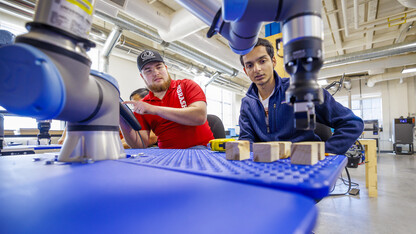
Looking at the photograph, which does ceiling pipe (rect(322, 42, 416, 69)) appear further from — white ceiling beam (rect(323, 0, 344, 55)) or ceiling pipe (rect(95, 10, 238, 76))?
ceiling pipe (rect(95, 10, 238, 76))

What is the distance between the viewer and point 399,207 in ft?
5.73

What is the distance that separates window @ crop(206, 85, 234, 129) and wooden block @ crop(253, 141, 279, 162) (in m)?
6.72

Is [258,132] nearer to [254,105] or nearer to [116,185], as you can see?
[254,105]

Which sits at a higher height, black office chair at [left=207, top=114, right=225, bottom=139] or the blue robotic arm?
the blue robotic arm

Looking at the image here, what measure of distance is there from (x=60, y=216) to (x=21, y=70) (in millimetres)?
263

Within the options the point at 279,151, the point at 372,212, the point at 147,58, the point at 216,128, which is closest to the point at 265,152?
the point at 279,151

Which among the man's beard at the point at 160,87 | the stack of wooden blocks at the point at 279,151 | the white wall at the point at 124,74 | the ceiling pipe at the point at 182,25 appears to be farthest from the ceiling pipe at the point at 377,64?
the stack of wooden blocks at the point at 279,151

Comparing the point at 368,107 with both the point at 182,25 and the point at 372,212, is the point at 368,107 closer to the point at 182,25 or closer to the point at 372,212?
the point at 372,212

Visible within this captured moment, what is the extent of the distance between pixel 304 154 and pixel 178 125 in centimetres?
110

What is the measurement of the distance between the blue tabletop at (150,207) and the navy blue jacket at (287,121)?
0.75 metres

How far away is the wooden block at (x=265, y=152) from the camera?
412mm

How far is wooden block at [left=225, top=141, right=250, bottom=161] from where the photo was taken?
0.46 metres

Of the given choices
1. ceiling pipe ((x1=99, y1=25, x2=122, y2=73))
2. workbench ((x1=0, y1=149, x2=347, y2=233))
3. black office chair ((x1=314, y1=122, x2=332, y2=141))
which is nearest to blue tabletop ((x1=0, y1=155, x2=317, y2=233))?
workbench ((x1=0, y1=149, x2=347, y2=233))

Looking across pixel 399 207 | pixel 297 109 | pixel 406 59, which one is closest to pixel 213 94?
pixel 406 59
